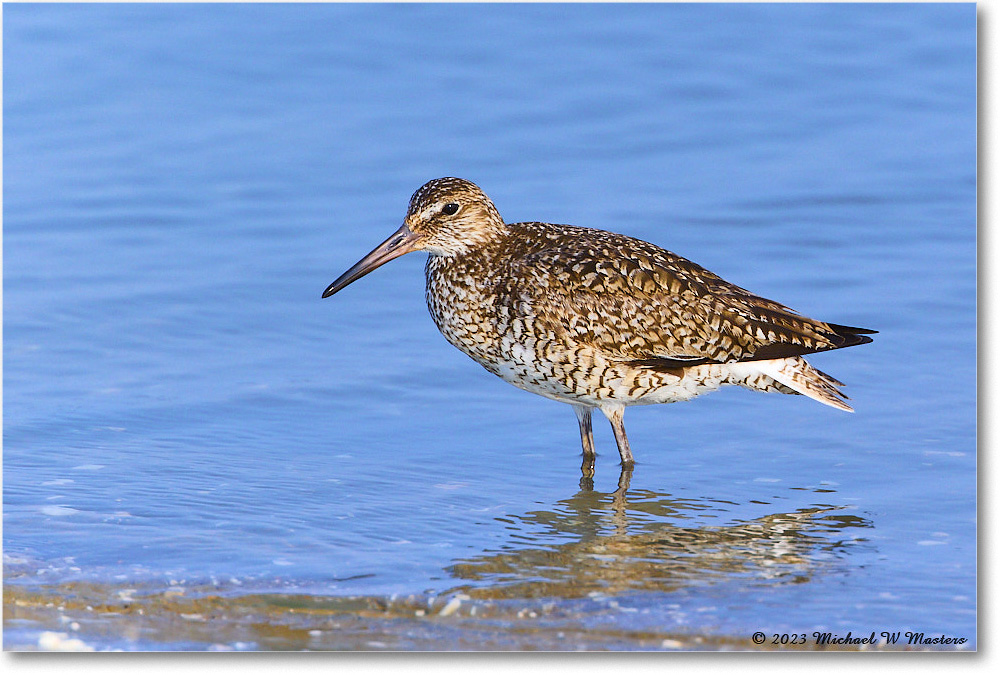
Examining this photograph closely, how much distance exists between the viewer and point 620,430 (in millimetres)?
8234

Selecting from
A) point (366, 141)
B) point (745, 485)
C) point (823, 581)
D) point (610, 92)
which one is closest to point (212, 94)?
point (366, 141)

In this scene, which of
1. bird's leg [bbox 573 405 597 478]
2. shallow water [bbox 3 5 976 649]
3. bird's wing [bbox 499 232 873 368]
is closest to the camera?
shallow water [bbox 3 5 976 649]

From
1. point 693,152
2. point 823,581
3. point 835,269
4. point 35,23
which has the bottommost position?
point 823,581

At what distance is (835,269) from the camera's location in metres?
11.4

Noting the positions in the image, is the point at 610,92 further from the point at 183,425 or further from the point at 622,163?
the point at 183,425

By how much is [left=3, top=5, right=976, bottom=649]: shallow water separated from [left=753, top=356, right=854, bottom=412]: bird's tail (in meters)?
0.42

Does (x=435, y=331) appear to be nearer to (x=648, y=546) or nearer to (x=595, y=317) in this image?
(x=595, y=317)

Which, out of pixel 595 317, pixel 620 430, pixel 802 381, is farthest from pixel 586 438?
pixel 802 381

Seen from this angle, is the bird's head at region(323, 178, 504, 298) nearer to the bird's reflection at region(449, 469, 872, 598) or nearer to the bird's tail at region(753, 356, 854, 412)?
the bird's reflection at region(449, 469, 872, 598)

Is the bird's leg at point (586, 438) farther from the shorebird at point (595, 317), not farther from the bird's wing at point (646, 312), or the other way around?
the bird's wing at point (646, 312)

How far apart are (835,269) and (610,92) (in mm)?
4111

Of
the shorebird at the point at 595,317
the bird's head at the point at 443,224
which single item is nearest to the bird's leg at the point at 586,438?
the shorebird at the point at 595,317

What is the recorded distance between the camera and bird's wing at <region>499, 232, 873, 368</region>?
7809 mm

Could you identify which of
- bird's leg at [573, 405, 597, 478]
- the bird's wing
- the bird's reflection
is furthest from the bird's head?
the bird's reflection
